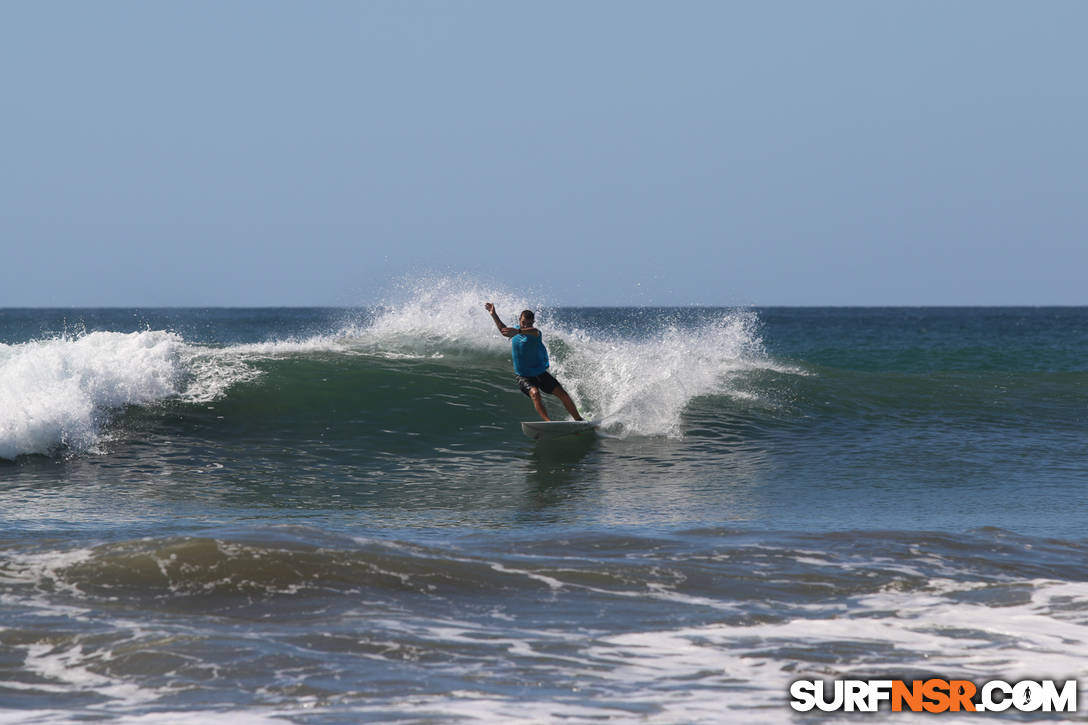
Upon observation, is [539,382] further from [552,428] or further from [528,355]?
[552,428]

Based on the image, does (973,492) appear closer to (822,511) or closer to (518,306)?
(822,511)

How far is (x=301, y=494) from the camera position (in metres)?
10.3

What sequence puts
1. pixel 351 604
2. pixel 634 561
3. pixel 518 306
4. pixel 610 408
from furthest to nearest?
pixel 518 306 → pixel 610 408 → pixel 634 561 → pixel 351 604

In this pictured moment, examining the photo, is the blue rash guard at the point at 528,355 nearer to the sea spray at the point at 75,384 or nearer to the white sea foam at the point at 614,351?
the white sea foam at the point at 614,351

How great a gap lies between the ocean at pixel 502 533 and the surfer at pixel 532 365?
58 cm

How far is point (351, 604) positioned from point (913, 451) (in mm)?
8656

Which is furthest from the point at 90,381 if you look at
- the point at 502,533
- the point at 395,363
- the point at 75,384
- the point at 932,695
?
the point at 932,695

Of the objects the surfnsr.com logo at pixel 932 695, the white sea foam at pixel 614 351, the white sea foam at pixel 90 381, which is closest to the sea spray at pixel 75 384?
the white sea foam at pixel 90 381

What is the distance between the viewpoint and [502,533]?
Answer: 8.19 m

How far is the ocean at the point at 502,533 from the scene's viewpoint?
16.1ft

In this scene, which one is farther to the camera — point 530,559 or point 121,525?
point 121,525

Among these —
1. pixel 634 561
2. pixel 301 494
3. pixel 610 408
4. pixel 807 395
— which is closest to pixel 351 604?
pixel 634 561

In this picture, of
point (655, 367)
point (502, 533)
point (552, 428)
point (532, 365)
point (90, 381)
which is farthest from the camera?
point (655, 367)

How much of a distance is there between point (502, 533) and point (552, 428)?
183 inches
